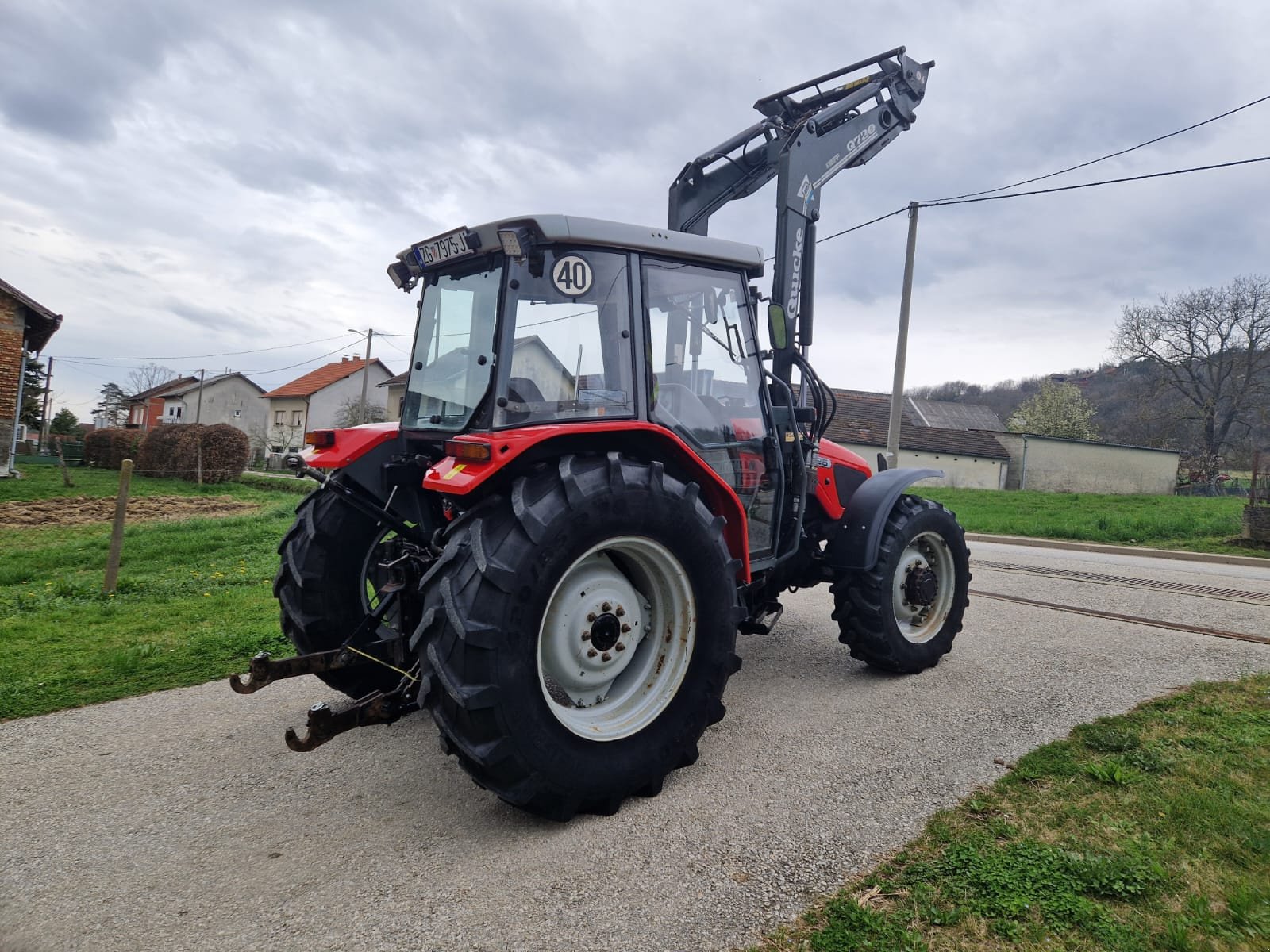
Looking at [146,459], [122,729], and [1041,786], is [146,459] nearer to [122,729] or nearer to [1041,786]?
[122,729]

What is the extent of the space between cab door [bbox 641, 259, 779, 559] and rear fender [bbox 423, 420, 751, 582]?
0.19 metres

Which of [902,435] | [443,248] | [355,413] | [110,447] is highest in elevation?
[902,435]

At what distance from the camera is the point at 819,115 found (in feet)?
16.9

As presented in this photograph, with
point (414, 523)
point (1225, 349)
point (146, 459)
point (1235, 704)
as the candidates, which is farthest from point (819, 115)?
point (1225, 349)

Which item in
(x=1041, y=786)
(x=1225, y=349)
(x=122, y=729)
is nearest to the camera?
(x=1041, y=786)

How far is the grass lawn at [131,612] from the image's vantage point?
14.4 ft

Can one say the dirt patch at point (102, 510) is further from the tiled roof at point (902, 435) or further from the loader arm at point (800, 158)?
the tiled roof at point (902, 435)

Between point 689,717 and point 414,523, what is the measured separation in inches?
64.5

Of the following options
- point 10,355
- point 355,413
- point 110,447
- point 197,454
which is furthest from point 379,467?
point 355,413

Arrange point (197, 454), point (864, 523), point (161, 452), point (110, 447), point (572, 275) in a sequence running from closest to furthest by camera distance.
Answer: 1. point (572, 275)
2. point (864, 523)
3. point (197, 454)
4. point (161, 452)
5. point (110, 447)

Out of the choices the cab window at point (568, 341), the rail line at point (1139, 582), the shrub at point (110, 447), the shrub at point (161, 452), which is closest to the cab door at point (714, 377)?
the cab window at point (568, 341)

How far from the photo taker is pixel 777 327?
12.7 feet

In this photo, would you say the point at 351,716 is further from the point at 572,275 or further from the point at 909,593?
the point at 909,593

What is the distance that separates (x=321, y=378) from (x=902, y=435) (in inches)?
1593
